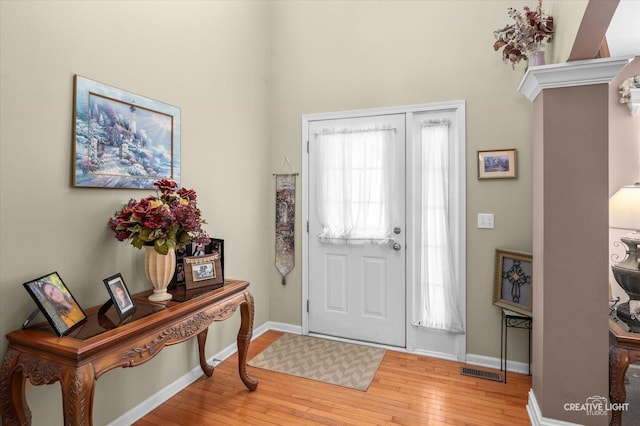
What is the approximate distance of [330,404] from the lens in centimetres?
230

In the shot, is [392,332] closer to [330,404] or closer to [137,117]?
[330,404]

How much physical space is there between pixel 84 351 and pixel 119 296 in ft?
1.41

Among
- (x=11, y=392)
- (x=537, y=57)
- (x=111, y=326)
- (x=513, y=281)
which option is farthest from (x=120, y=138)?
(x=513, y=281)

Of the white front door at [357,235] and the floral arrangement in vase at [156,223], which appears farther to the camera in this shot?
the white front door at [357,235]

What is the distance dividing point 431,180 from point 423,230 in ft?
1.46

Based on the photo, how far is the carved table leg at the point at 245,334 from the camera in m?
2.40

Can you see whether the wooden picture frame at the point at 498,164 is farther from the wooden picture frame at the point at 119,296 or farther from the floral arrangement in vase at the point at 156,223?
the wooden picture frame at the point at 119,296

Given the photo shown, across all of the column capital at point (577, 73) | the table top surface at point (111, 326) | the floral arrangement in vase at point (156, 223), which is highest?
the column capital at point (577, 73)

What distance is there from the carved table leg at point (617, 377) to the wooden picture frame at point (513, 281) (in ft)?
2.06

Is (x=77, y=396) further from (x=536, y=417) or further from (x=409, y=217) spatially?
(x=409, y=217)

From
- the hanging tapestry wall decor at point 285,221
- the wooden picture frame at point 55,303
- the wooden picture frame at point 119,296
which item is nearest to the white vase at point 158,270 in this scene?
Result: the wooden picture frame at point 119,296

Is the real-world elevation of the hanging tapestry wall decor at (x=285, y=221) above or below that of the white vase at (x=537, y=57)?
below

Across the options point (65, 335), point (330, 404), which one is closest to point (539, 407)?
point (330, 404)

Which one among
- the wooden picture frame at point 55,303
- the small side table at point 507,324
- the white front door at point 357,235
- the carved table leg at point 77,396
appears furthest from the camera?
the white front door at point 357,235
